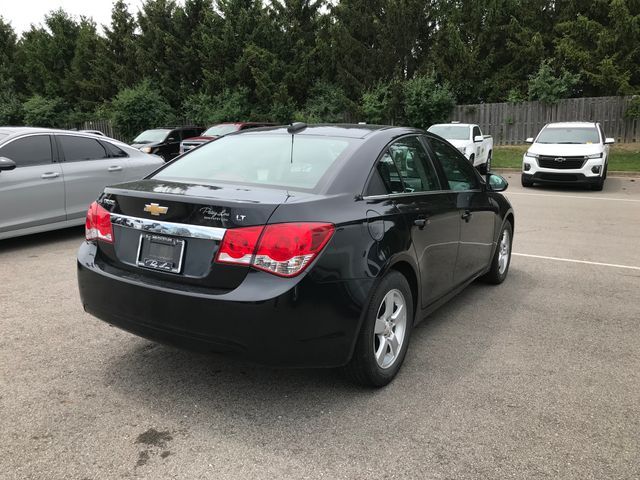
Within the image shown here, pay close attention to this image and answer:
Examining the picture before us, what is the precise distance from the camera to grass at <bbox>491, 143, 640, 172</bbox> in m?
18.0

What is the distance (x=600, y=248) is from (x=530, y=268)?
175 cm

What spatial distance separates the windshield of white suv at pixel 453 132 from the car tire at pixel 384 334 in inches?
559

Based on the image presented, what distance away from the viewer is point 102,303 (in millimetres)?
3254

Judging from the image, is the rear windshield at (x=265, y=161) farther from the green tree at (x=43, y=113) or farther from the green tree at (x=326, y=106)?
the green tree at (x=43, y=113)

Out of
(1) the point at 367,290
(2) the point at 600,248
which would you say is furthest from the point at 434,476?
(2) the point at 600,248

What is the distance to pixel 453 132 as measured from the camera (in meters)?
17.3

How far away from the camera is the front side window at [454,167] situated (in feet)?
14.6

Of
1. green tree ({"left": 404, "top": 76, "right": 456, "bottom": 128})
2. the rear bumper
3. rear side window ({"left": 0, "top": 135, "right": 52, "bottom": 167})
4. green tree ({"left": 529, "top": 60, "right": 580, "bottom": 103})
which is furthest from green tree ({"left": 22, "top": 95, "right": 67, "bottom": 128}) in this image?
the rear bumper

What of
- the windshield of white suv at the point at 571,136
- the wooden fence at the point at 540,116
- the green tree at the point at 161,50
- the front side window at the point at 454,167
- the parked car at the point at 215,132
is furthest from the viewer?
the green tree at the point at 161,50

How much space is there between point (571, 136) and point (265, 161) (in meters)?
13.5

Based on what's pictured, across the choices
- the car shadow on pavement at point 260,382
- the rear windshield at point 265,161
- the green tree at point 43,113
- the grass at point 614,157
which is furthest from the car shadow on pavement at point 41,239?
the green tree at point 43,113

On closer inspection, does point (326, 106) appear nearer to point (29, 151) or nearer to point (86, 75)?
point (86, 75)

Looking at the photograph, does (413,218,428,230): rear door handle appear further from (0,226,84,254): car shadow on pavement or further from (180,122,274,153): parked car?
(180,122,274,153): parked car

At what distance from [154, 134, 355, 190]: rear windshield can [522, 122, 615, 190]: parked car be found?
1177 centimetres
